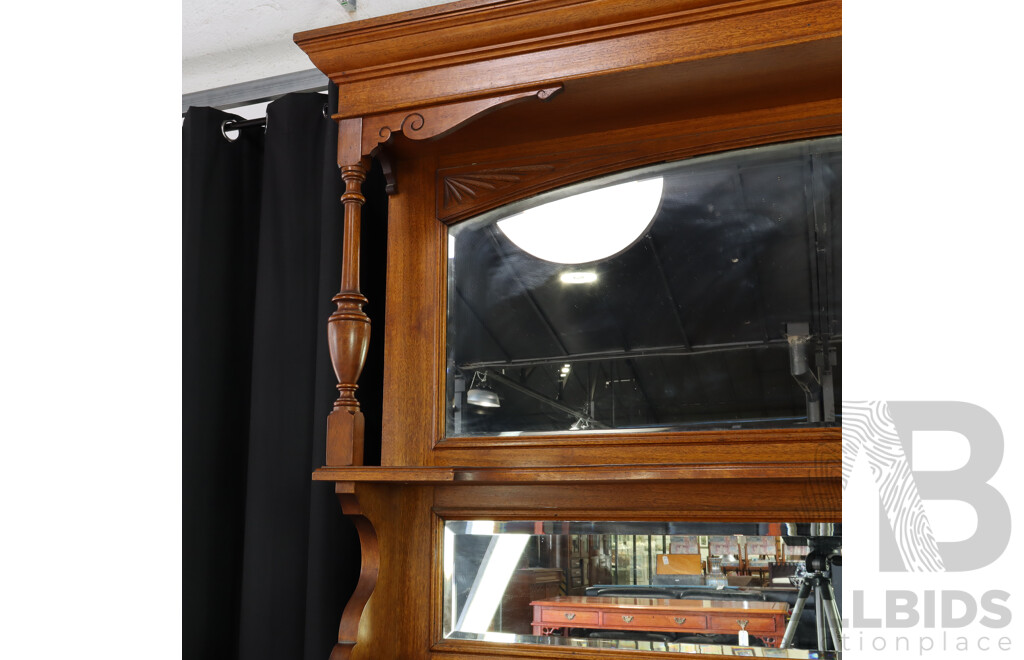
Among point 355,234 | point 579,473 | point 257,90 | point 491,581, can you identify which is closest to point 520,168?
point 355,234

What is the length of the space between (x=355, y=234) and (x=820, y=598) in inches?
35.2

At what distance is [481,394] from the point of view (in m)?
1.40

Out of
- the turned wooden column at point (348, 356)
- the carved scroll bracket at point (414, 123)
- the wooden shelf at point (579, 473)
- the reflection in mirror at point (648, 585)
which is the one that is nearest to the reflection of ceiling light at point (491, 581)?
the reflection in mirror at point (648, 585)

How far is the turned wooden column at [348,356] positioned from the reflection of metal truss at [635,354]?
0.59 ft

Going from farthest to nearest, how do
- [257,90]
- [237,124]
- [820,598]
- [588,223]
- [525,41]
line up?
[257,90], [237,124], [588,223], [525,41], [820,598]

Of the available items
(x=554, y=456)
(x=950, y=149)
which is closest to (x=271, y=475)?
(x=554, y=456)

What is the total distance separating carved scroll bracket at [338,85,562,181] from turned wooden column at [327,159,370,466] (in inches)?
5.1

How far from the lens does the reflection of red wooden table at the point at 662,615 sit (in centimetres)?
121

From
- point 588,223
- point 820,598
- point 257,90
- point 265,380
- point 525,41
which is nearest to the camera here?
point 820,598

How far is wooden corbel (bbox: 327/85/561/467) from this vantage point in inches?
52.4

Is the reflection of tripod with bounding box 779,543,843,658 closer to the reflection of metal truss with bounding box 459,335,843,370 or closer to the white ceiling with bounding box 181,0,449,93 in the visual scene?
the reflection of metal truss with bounding box 459,335,843,370

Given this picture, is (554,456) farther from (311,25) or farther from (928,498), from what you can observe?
(311,25)

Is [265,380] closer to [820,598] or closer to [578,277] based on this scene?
[578,277]
